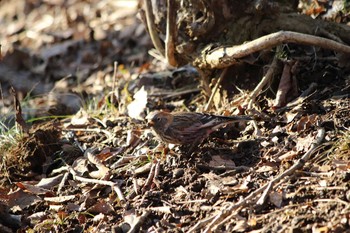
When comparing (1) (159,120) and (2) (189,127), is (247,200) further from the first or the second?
(1) (159,120)

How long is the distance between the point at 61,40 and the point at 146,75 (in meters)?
3.24

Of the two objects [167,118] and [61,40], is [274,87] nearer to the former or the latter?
[167,118]

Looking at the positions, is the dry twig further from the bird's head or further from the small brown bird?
the bird's head

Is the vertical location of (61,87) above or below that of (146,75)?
below

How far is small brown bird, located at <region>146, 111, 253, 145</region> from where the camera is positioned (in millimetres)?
4820

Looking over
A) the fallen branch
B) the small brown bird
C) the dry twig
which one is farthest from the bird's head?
the dry twig

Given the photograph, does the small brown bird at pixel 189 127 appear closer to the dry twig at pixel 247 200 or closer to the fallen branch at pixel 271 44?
the fallen branch at pixel 271 44

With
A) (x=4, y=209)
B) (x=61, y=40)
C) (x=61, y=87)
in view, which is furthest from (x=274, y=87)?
(x=61, y=40)

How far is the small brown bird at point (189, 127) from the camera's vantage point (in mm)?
4820

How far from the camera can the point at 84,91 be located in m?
7.64

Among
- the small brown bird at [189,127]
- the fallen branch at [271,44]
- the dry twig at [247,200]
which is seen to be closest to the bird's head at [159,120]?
the small brown bird at [189,127]

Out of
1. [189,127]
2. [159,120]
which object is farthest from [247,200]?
[159,120]

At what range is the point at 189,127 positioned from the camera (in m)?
4.83

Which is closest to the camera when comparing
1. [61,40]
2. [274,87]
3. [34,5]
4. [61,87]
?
[274,87]
